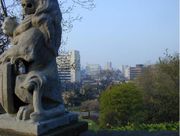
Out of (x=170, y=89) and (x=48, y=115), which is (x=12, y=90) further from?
(x=170, y=89)

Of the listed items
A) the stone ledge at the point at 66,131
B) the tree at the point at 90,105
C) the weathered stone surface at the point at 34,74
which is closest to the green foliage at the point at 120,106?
the tree at the point at 90,105

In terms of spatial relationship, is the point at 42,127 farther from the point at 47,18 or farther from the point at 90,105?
the point at 90,105

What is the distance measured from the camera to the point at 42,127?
5.11 m

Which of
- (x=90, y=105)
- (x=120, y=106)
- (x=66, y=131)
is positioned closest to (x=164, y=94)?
(x=120, y=106)

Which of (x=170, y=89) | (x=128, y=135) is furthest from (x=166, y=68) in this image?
(x=128, y=135)

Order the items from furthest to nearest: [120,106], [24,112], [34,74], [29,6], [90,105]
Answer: [90,105]
[120,106]
[29,6]
[34,74]
[24,112]

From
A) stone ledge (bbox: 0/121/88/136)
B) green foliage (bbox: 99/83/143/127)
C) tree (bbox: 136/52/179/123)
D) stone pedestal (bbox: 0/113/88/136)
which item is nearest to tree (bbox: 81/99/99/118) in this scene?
tree (bbox: 136/52/179/123)

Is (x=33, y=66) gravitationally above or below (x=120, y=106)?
above

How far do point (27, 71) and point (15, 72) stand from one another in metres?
0.17

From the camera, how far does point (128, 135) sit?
6.72m

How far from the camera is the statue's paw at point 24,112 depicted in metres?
5.31

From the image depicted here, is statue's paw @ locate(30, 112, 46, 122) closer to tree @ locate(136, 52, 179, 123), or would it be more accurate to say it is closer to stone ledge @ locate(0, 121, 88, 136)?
stone ledge @ locate(0, 121, 88, 136)

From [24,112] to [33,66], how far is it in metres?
0.70

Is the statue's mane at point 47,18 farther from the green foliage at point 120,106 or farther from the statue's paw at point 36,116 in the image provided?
the green foliage at point 120,106
